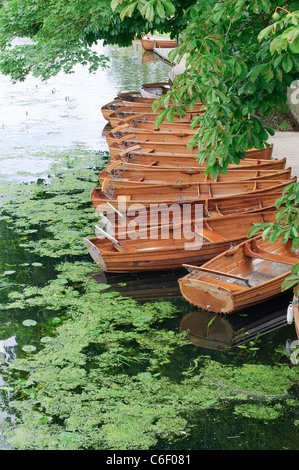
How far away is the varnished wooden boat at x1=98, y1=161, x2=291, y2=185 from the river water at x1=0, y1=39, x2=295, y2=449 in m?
2.48

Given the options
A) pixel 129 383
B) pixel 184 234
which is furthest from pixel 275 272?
pixel 129 383

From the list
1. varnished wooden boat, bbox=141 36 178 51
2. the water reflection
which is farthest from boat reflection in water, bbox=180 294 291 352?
varnished wooden boat, bbox=141 36 178 51

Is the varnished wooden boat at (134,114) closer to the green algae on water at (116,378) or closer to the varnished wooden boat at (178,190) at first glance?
the varnished wooden boat at (178,190)

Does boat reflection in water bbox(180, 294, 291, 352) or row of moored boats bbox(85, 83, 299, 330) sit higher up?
row of moored boats bbox(85, 83, 299, 330)

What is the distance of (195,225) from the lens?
30.6 feet

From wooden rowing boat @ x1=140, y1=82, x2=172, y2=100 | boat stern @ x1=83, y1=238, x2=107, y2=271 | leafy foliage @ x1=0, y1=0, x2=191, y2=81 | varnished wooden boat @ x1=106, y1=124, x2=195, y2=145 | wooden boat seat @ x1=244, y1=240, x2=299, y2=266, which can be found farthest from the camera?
wooden rowing boat @ x1=140, y1=82, x2=172, y2=100

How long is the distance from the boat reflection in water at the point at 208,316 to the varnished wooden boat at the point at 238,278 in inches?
6.5

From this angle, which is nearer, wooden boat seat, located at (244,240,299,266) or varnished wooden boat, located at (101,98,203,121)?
wooden boat seat, located at (244,240,299,266)

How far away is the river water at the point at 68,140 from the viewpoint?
25.2 feet

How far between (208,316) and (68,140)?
11.5 metres

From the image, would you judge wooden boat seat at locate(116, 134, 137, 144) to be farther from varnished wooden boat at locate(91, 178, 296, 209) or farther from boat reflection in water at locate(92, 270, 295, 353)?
boat reflection in water at locate(92, 270, 295, 353)

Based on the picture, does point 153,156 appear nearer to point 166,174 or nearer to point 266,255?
point 166,174

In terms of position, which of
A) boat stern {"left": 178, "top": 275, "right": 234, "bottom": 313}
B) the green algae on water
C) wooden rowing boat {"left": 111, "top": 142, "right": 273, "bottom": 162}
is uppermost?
wooden rowing boat {"left": 111, "top": 142, "right": 273, "bottom": 162}

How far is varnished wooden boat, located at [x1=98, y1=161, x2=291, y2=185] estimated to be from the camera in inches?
448
